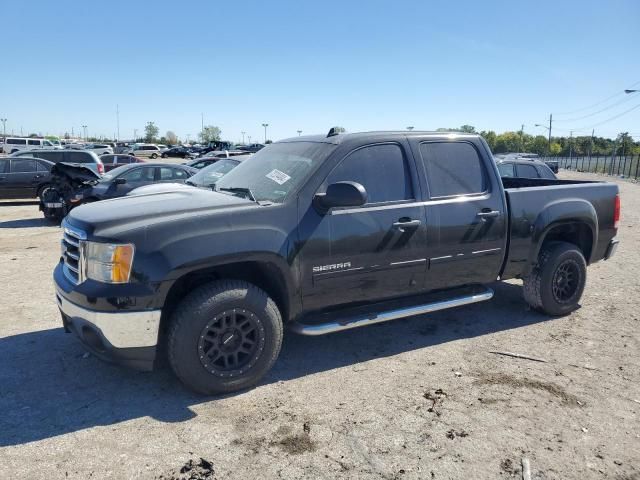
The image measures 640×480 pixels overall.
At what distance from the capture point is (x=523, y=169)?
40.8 ft

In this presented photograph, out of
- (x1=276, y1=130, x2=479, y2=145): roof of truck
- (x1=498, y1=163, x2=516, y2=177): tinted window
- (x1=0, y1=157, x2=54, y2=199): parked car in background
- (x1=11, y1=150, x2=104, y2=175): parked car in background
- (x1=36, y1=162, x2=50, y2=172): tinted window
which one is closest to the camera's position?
(x1=276, y1=130, x2=479, y2=145): roof of truck

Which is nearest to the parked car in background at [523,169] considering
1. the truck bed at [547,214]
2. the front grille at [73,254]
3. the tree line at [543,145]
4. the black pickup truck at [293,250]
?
the truck bed at [547,214]

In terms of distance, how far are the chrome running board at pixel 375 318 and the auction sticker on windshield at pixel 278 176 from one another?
1170mm

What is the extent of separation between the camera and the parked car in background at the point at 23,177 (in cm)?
1425

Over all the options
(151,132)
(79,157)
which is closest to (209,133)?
(151,132)

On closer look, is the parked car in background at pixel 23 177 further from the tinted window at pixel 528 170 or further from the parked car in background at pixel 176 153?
the parked car in background at pixel 176 153

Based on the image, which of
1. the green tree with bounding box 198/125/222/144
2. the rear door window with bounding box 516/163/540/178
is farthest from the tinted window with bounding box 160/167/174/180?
the green tree with bounding box 198/125/222/144

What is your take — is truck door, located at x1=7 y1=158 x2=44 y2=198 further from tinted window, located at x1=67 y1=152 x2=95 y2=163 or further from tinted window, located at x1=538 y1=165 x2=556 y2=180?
tinted window, located at x1=538 y1=165 x2=556 y2=180

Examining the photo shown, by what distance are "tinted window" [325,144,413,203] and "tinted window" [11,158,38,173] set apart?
529 inches

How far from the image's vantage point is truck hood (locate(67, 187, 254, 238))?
345 cm

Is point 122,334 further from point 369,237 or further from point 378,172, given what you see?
point 378,172

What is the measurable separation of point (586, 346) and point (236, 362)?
332 centimetres

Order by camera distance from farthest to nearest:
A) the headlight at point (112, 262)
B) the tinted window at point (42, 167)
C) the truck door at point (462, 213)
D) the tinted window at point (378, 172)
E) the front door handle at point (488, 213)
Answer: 1. the tinted window at point (42, 167)
2. the front door handle at point (488, 213)
3. the truck door at point (462, 213)
4. the tinted window at point (378, 172)
5. the headlight at point (112, 262)

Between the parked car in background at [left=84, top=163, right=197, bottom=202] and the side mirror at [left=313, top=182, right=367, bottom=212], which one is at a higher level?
the side mirror at [left=313, top=182, right=367, bottom=212]
